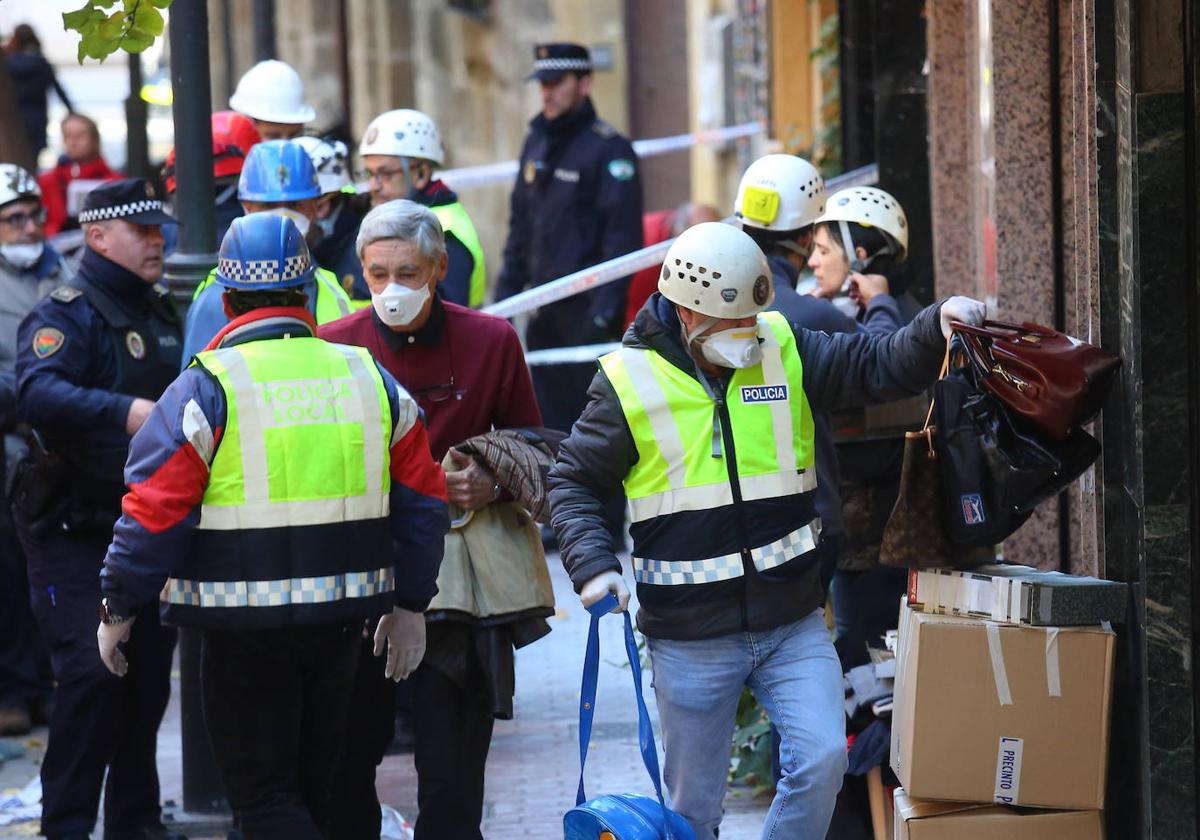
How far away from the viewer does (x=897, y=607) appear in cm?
623

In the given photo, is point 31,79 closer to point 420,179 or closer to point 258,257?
point 420,179

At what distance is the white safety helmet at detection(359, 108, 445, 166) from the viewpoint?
776 cm

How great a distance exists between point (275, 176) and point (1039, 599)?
3.10 m

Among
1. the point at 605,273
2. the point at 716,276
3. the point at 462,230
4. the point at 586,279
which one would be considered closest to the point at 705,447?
the point at 716,276

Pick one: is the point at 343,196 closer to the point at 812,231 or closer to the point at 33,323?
the point at 33,323

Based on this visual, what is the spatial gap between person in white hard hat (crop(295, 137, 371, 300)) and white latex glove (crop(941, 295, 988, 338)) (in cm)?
330

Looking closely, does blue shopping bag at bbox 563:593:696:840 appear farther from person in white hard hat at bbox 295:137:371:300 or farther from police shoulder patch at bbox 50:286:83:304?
person in white hard hat at bbox 295:137:371:300

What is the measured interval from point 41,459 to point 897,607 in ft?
8.86

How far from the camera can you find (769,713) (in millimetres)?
5051

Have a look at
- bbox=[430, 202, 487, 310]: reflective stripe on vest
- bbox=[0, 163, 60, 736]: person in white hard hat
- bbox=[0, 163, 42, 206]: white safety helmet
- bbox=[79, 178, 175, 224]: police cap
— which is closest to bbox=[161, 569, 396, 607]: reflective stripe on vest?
bbox=[79, 178, 175, 224]: police cap

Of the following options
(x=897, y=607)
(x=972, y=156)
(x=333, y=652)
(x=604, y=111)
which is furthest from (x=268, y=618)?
(x=604, y=111)

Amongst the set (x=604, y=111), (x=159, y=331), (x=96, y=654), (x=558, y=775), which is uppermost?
(x=604, y=111)

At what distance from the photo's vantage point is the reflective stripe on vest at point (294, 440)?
4.89m

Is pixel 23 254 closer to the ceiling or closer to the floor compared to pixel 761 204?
closer to the ceiling
